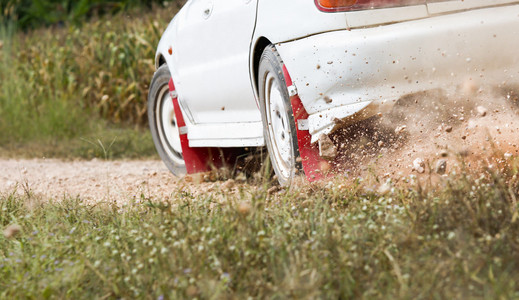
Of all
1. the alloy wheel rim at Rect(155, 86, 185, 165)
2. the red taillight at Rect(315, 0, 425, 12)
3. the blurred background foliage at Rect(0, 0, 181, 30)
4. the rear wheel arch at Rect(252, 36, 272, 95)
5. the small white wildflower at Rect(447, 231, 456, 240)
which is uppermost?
the blurred background foliage at Rect(0, 0, 181, 30)

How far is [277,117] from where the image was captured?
4816 millimetres

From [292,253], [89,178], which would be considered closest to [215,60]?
[89,178]

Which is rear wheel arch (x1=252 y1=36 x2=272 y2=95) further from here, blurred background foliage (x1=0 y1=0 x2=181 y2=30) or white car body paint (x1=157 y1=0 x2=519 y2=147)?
blurred background foliage (x1=0 y1=0 x2=181 y2=30)

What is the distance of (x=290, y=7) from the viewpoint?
4.33 m

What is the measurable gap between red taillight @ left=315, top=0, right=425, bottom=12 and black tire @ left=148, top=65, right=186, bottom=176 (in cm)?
279

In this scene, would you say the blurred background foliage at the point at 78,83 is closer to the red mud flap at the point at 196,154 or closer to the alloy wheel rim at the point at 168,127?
the alloy wheel rim at the point at 168,127

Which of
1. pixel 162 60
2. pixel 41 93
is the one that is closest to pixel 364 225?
pixel 162 60

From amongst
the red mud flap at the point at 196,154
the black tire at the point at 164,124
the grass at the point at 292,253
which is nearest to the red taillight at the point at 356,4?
the grass at the point at 292,253

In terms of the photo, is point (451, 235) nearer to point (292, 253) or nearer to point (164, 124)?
point (292, 253)

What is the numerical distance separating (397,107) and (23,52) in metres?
9.90

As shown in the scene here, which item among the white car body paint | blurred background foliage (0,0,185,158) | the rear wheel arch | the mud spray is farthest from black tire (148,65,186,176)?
blurred background foliage (0,0,185,158)

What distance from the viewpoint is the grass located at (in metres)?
2.69

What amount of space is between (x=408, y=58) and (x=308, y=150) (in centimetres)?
78

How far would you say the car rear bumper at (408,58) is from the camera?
3.87m
